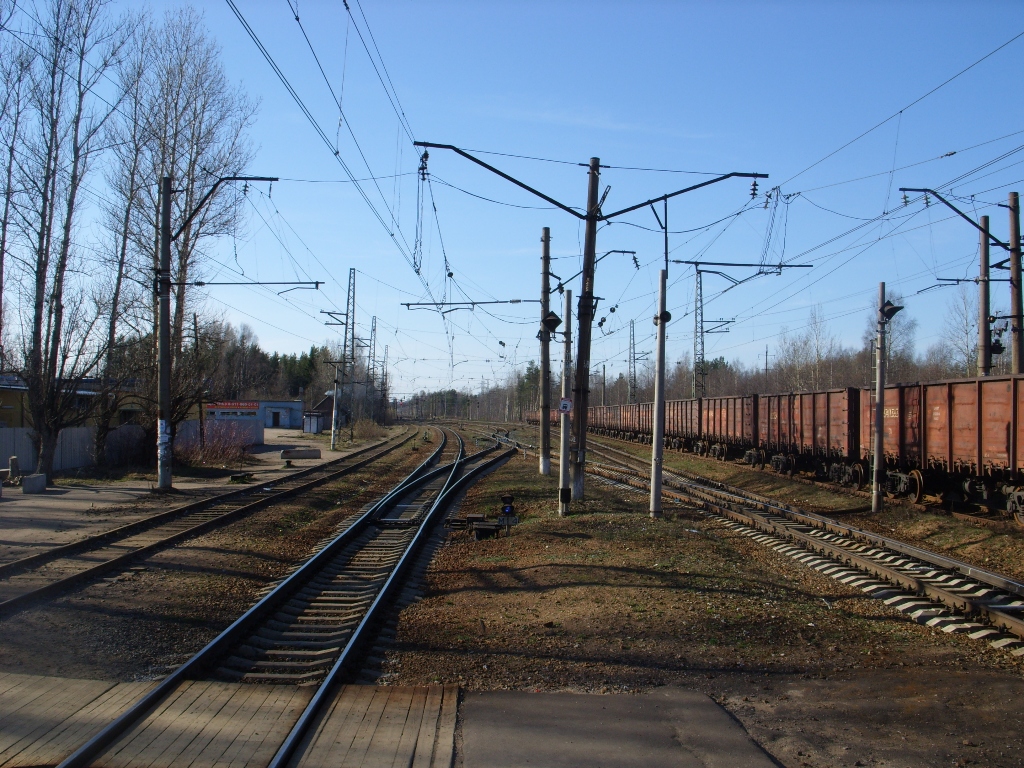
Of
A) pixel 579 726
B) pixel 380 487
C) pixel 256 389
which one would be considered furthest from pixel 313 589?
pixel 256 389

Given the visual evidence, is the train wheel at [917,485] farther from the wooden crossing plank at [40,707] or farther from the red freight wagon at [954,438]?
the wooden crossing plank at [40,707]

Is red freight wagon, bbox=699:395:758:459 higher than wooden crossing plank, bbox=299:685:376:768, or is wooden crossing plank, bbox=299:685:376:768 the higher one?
red freight wagon, bbox=699:395:758:459

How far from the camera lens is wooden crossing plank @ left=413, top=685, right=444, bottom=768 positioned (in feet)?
15.6

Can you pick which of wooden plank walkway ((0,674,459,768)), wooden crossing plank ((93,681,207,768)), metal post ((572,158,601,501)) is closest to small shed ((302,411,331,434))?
metal post ((572,158,601,501))

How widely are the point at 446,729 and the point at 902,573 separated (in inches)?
291

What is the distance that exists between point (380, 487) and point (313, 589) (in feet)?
47.3

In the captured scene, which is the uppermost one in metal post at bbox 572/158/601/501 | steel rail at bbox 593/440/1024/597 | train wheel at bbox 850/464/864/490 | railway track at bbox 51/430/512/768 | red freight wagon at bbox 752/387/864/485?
metal post at bbox 572/158/601/501

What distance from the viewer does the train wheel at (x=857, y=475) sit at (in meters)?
21.8

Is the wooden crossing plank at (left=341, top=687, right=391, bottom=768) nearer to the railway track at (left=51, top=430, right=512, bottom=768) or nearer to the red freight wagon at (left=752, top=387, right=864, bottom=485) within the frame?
the railway track at (left=51, top=430, right=512, bottom=768)

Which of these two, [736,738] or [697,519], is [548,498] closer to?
[697,519]

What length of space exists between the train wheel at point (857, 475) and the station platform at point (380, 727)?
703 inches

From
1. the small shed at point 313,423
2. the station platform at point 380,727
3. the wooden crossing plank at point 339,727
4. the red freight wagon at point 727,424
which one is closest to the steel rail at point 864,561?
the station platform at point 380,727

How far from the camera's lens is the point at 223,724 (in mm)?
5246

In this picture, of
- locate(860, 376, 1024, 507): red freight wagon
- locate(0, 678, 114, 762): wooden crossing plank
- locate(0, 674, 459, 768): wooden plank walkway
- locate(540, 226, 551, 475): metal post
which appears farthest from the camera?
locate(540, 226, 551, 475): metal post
